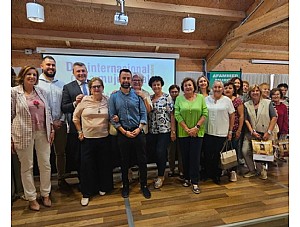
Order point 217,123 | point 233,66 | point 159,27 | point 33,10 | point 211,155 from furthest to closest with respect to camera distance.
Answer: point 233,66
point 159,27
point 33,10
point 211,155
point 217,123

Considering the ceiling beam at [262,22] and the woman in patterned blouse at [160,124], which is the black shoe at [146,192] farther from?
the ceiling beam at [262,22]

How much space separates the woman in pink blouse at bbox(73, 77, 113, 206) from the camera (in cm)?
217

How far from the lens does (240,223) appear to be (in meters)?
1.88

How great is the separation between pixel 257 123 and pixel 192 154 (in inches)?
45.8

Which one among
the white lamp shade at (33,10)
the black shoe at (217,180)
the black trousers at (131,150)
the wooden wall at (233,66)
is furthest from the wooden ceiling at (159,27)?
the black shoe at (217,180)

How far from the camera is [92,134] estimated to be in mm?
2176

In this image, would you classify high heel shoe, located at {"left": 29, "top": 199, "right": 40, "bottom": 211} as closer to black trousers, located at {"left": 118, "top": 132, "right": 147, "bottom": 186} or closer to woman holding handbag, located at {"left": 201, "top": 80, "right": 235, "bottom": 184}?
black trousers, located at {"left": 118, "top": 132, "right": 147, "bottom": 186}

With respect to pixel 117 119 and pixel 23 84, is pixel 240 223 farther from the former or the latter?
pixel 23 84

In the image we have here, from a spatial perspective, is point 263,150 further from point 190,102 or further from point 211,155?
point 190,102

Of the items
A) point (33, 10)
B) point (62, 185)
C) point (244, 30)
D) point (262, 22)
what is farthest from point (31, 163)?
point (244, 30)

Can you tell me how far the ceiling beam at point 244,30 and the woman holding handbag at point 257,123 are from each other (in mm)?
1721

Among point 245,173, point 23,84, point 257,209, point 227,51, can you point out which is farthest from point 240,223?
point 227,51

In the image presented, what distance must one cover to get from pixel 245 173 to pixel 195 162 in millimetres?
1115

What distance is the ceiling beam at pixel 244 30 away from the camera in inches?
142
